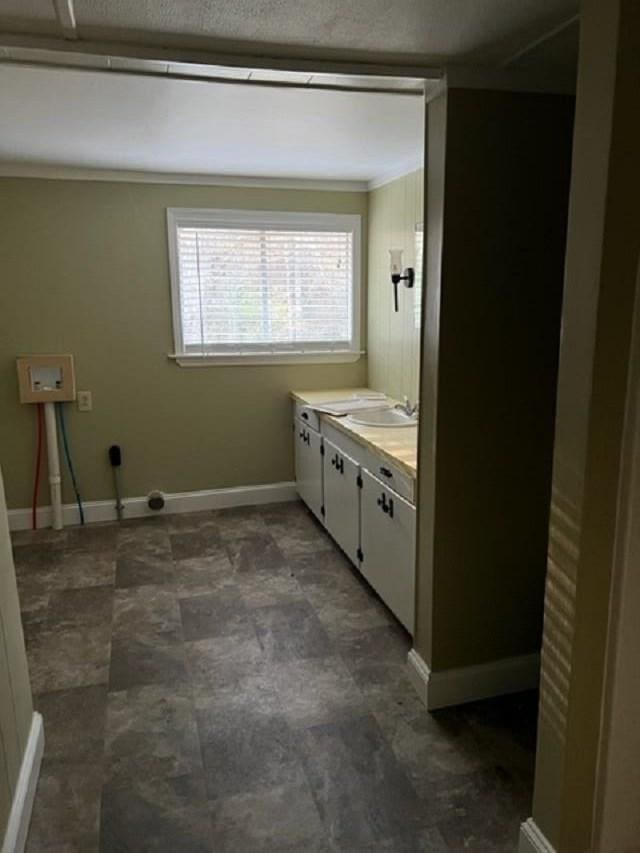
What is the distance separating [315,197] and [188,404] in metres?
1.68

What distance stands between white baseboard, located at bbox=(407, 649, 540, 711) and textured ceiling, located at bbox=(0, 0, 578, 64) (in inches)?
81.9

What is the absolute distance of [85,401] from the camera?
13.1 ft

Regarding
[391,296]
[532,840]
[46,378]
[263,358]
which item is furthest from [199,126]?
[532,840]

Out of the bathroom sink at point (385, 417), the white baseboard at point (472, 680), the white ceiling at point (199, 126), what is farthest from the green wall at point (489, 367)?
the bathroom sink at point (385, 417)

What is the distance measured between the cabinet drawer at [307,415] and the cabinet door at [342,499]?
218 millimetres

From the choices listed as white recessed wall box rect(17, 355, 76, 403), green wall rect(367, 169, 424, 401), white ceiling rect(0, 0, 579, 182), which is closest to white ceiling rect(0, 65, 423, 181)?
white ceiling rect(0, 0, 579, 182)

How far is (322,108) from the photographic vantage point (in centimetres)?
245

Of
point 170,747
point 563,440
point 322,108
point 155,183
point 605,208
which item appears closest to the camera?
point 605,208

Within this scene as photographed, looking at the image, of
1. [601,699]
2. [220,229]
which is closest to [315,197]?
[220,229]

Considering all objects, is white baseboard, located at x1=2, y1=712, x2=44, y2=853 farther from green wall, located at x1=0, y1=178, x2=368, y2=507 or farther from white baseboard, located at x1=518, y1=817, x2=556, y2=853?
green wall, located at x1=0, y1=178, x2=368, y2=507

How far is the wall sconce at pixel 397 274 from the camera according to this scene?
136 inches

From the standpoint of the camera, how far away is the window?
4.03m

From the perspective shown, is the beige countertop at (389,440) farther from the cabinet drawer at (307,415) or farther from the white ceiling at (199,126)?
the white ceiling at (199,126)

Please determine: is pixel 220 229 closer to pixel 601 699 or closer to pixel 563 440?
pixel 563 440
